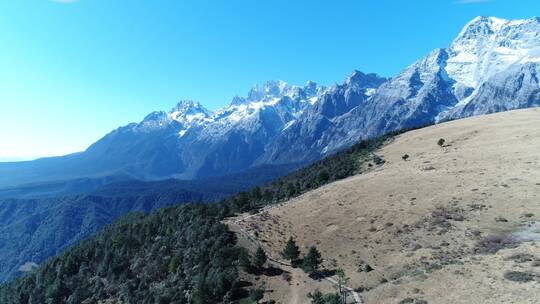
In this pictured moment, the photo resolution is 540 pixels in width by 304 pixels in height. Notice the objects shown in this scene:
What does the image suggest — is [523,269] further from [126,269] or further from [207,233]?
[126,269]

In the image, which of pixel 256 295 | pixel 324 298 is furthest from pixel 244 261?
pixel 324 298

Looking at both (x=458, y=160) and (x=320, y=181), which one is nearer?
(x=458, y=160)


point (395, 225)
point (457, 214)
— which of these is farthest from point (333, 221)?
point (457, 214)

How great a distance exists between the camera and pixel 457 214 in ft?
242

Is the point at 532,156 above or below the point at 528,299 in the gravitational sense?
above

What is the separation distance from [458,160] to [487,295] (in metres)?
66.5

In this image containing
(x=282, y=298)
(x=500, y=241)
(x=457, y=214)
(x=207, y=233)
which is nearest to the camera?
(x=500, y=241)

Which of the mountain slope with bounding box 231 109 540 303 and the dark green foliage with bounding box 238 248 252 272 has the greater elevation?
the mountain slope with bounding box 231 109 540 303

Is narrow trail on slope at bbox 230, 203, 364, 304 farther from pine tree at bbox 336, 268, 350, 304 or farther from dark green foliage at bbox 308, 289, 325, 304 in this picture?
dark green foliage at bbox 308, 289, 325, 304

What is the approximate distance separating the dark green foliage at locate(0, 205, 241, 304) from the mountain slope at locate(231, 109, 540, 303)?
30.7 ft

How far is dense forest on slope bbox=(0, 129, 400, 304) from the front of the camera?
77.9 m

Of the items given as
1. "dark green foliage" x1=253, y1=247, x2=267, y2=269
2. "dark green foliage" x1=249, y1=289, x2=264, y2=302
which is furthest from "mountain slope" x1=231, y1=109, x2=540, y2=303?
"dark green foliage" x1=253, y1=247, x2=267, y2=269

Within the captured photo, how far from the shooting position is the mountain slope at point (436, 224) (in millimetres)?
52188

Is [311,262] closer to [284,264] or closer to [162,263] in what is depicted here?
[284,264]
